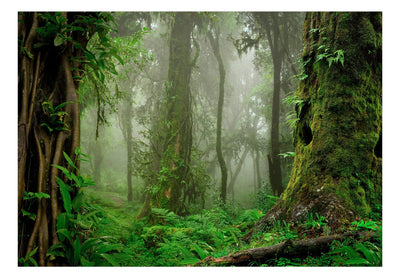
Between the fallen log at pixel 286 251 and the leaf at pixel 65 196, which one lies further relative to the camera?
the fallen log at pixel 286 251

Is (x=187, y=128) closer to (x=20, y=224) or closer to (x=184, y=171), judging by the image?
(x=184, y=171)

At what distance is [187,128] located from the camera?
6.28 meters

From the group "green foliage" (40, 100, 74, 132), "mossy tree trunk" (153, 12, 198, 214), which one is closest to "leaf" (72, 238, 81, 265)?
"green foliage" (40, 100, 74, 132)

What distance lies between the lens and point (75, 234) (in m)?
2.12

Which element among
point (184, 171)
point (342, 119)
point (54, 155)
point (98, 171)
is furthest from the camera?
point (98, 171)

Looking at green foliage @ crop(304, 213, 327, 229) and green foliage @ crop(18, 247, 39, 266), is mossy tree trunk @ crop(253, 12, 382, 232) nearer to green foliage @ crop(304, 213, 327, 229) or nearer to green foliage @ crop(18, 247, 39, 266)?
green foliage @ crop(304, 213, 327, 229)

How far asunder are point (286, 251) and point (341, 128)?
190 centimetres

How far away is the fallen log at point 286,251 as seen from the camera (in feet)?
7.20

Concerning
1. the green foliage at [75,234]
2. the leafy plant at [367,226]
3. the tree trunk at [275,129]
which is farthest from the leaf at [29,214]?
the tree trunk at [275,129]

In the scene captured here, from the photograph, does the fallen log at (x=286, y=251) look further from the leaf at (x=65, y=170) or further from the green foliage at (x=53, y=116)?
the green foliage at (x=53, y=116)

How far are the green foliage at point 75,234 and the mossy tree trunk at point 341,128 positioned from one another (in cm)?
213

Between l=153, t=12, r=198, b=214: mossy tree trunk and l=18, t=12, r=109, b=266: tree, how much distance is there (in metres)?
3.54

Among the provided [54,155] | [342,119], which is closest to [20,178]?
[54,155]

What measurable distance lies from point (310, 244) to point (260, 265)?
0.57 metres
